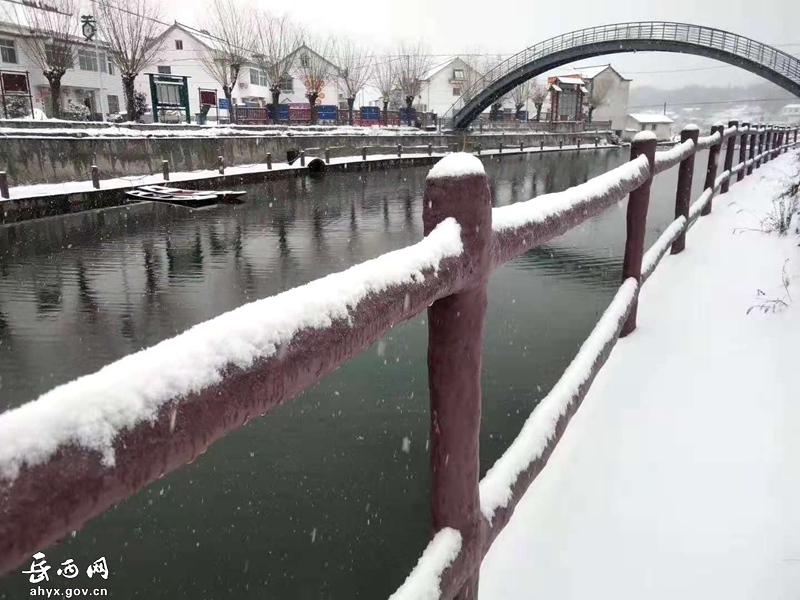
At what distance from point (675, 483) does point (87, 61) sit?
52.4m

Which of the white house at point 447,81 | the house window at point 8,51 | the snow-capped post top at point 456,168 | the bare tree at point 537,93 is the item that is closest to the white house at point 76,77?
the house window at point 8,51

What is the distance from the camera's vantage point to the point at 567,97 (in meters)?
65.4

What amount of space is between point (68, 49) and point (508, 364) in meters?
33.7

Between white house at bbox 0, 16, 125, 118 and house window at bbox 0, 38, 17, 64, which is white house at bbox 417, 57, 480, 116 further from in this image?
house window at bbox 0, 38, 17, 64

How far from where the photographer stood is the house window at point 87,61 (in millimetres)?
43803

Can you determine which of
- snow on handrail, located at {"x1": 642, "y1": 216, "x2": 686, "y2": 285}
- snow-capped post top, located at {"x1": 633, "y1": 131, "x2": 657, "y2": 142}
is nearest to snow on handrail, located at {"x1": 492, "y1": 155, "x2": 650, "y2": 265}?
snow-capped post top, located at {"x1": 633, "y1": 131, "x2": 657, "y2": 142}

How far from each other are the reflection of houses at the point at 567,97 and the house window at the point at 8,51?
48028 mm

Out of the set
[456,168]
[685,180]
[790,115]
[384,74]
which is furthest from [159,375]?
[790,115]

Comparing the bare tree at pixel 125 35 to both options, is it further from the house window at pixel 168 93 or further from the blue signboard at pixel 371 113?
the blue signboard at pixel 371 113

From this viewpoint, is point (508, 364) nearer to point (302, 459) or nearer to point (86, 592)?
point (302, 459)

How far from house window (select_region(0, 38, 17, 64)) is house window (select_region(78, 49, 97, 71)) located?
4369 mm

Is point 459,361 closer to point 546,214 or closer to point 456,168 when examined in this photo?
point 456,168

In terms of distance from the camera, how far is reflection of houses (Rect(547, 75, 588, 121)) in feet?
210

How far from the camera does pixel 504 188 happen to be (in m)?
18.0
